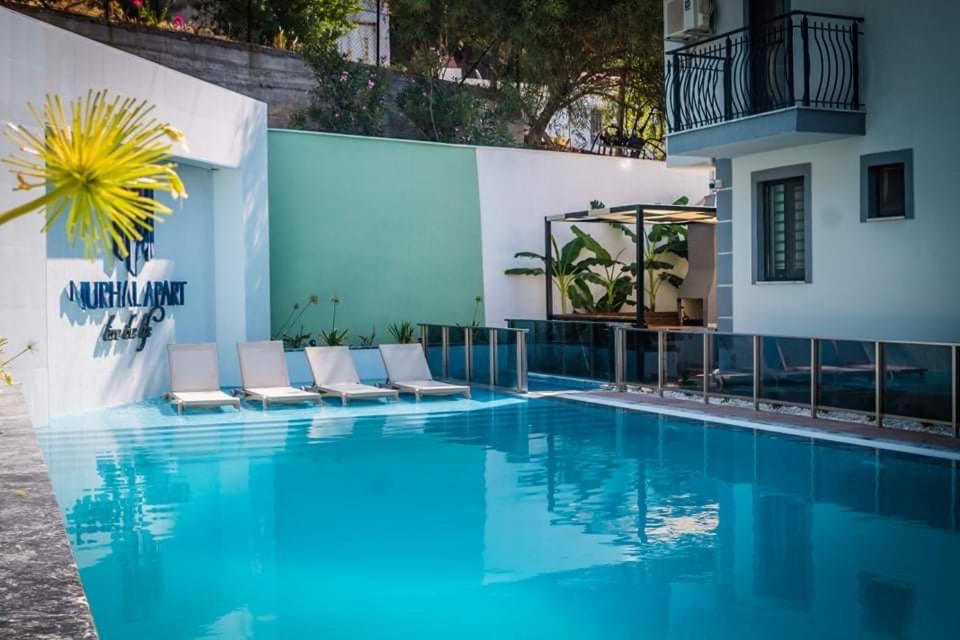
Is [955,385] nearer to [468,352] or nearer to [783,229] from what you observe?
[783,229]

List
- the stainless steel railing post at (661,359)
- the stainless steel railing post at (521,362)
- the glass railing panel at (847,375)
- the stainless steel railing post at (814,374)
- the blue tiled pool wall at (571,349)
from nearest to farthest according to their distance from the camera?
the glass railing panel at (847,375) → the stainless steel railing post at (814,374) → the stainless steel railing post at (661,359) → the blue tiled pool wall at (571,349) → the stainless steel railing post at (521,362)

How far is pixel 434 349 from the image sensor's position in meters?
21.7

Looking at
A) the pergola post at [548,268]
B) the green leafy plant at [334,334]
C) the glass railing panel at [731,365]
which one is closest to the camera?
the glass railing panel at [731,365]

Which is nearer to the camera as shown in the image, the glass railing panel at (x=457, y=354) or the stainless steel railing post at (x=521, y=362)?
the stainless steel railing post at (x=521, y=362)

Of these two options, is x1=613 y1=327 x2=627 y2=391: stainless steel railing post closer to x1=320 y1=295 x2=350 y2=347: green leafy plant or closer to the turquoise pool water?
the turquoise pool water

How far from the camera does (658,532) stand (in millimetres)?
9195

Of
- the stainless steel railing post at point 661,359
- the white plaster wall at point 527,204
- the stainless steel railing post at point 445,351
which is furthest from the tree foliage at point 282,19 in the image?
the stainless steel railing post at point 661,359

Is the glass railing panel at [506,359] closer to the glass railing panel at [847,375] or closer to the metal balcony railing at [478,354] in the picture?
the metal balcony railing at [478,354]

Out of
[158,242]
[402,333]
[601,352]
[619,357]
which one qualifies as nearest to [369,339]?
[402,333]

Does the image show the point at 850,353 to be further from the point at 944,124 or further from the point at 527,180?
the point at 527,180

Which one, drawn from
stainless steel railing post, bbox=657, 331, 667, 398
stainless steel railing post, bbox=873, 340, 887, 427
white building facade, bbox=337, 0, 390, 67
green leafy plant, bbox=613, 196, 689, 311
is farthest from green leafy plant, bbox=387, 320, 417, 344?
stainless steel railing post, bbox=873, 340, 887, 427

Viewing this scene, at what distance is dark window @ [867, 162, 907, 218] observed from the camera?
15.3 m

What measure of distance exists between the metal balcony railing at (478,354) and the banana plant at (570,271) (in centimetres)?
386

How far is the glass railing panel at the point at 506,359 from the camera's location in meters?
19.9
